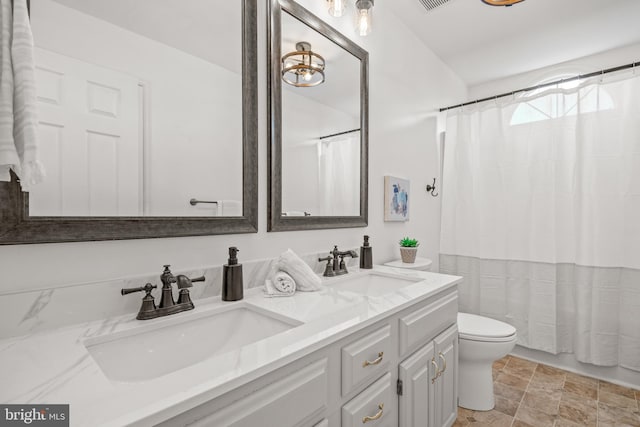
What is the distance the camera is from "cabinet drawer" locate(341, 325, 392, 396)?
864 mm

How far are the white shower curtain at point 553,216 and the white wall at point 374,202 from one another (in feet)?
0.99

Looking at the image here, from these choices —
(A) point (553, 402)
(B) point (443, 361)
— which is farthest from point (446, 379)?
(A) point (553, 402)

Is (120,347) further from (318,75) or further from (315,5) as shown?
(315,5)

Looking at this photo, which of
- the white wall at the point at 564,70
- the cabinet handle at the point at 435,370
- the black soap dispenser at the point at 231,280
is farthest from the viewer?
the white wall at the point at 564,70

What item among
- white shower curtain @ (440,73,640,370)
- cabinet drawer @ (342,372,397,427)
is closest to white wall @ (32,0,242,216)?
cabinet drawer @ (342,372,397,427)

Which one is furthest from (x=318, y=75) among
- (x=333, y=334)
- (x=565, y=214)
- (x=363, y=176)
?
(x=565, y=214)

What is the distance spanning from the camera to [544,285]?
2.31m

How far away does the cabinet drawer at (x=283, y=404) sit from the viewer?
59 centimetres

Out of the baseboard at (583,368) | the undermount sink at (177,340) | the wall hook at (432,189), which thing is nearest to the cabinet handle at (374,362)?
the undermount sink at (177,340)

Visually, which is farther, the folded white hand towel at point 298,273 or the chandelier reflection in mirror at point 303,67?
the chandelier reflection in mirror at point 303,67

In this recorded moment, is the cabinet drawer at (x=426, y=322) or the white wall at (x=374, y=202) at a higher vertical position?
the white wall at (x=374, y=202)

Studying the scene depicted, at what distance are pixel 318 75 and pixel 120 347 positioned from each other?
1.40 meters

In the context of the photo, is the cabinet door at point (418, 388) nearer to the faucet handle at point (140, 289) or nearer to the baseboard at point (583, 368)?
the faucet handle at point (140, 289)

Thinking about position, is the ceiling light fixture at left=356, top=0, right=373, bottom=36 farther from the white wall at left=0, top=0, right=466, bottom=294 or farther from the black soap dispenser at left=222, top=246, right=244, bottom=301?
the black soap dispenser at left=222, top=246, right=244, bottom=301
